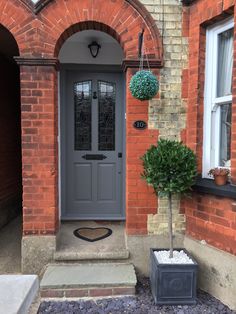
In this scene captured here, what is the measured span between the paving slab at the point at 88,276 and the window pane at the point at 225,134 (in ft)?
5.42

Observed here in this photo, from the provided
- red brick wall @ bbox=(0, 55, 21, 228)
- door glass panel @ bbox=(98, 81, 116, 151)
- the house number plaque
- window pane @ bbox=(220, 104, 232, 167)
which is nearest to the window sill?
window pane @ bbox=(220, 104, 232, 167)

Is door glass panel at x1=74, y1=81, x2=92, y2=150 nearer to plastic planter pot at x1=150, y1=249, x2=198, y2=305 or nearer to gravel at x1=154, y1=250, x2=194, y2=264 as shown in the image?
gravel at x1=154, y1=250, x2=194, y2=264

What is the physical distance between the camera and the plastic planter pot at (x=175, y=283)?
2902 millimetres

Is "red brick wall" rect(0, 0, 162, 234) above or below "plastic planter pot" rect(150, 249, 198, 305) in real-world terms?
above

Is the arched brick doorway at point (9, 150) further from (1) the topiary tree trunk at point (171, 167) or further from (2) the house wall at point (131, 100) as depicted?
(1) the topiary tree trunk at point (171, 167)

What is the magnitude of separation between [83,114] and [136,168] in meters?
1.69

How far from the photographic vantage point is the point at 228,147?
3186 mm

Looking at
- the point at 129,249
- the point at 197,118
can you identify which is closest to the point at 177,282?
the point at 129,249

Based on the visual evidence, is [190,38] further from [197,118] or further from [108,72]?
[108,72]

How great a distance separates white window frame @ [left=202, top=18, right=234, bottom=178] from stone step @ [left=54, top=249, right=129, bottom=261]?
138 centimetres

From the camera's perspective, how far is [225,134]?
3221 millimetres

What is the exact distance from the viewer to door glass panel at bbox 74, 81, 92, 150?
4625 mm

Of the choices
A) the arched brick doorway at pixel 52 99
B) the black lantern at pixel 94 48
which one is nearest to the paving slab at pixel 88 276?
the arched brick doorway at pixel 52 99

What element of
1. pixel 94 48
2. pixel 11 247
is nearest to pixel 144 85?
pixel 94 48
